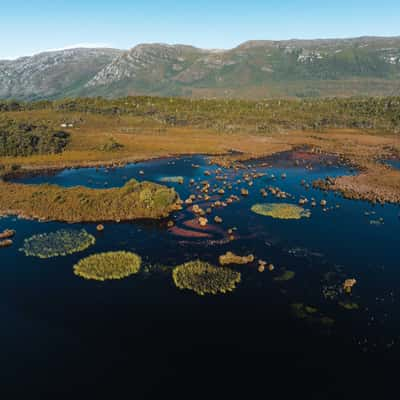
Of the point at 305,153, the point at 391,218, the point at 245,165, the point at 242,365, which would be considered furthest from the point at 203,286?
the point at 305,153

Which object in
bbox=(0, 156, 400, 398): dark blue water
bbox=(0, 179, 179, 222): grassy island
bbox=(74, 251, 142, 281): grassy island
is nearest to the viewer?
bbox=(0, 156, 400, 398): dark blue water

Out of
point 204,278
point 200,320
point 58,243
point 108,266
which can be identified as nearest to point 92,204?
point 58,243

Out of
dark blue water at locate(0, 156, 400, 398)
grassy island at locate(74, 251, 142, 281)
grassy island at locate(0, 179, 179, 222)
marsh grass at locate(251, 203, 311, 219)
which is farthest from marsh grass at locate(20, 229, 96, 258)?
marsh grass at locate(251, 203, 311, 219)

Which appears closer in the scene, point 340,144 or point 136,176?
point 136,176

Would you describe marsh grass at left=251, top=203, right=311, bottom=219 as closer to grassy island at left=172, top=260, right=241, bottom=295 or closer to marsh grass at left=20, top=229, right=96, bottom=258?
grassy island at left=172, top=260, right=241, bottom=295

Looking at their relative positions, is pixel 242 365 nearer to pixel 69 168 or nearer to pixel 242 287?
pixel 242 287
